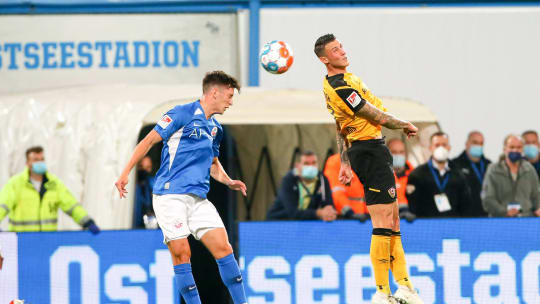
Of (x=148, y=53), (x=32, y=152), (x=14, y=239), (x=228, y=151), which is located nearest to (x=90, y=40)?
(x=148, y=53)

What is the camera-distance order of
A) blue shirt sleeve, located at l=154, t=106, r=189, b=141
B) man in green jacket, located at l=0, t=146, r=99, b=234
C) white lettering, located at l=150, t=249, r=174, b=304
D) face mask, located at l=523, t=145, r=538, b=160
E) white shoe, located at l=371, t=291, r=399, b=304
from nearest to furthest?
blue shirt sleeve, located at l=154, t=106, r=189, b=141, white shoe, located at l=371, t=291, r=399, b=304, white lettering, located at l=150, t=249, r=174, b=304, man in green jacket, located at l=0, t=146, r=99, b=234, face mask, located at l=523, t=145, r=538, b=160

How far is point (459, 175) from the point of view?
11406 millimetres

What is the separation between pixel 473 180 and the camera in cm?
1222

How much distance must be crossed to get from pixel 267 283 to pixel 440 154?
2955mm

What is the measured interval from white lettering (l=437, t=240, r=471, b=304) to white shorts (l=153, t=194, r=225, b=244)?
2.90m

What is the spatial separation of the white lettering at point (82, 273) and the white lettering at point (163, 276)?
59 cm

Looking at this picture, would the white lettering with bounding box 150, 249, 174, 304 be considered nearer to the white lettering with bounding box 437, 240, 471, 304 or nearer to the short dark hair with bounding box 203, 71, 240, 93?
the short dark hair with bounding box 203, 71, 240, 93

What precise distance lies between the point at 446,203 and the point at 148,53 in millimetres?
7796

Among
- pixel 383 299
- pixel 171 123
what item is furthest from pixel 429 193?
pixel 171 123

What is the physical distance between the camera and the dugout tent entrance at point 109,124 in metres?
12.4

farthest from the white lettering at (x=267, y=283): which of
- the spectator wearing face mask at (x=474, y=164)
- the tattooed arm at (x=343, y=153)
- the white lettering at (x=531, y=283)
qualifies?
the spectator wearing face mask at (x=474, y=164)

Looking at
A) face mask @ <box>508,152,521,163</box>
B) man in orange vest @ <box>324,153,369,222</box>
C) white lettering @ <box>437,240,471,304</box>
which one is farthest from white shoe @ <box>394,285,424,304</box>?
face mask @ <box>508,152,521,163</box>

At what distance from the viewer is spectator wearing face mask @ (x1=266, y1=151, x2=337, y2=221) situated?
36.1ft

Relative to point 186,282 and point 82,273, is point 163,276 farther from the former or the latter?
point 186,282
